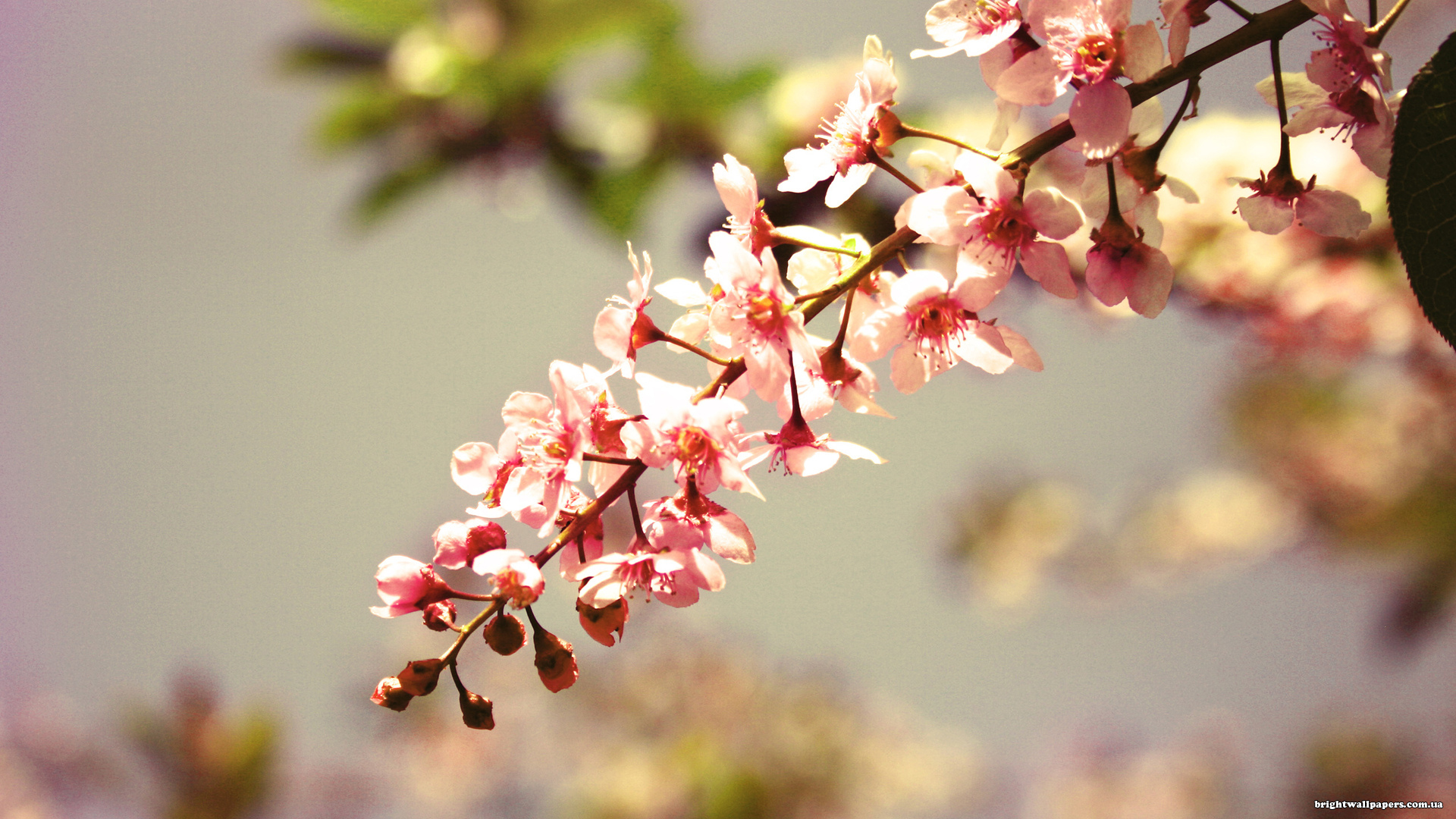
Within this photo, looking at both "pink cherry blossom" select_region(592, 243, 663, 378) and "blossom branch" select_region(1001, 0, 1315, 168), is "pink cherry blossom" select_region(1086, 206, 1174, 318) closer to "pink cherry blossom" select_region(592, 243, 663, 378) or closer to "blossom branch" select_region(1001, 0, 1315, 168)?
"blossom branch" select_region(1001, 0, 1315, 168)

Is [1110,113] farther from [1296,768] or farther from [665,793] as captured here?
[1296,768]

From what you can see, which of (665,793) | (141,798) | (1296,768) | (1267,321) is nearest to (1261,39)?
(1267,321)

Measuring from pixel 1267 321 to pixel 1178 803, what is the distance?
186 centimetres

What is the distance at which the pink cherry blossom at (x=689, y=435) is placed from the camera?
29 cm

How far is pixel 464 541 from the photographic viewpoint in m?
0.32

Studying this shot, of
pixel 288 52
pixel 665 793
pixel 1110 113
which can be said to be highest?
pixel 288 52

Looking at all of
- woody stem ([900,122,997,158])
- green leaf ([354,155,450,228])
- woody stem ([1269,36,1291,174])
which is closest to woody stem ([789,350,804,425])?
woody stem ([900,122,997,158])

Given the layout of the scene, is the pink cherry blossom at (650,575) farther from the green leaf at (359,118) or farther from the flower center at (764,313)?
the green leaf at (359,118)

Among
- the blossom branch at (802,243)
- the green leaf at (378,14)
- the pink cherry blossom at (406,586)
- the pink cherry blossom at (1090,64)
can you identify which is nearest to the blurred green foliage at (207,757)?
the green leaf at (378,14)

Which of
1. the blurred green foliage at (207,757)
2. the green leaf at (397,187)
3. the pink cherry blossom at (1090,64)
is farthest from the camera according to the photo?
the blurred green foliage at (207,757)

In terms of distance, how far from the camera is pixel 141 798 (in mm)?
1662

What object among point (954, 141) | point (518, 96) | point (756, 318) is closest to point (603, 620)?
point (756, 318)

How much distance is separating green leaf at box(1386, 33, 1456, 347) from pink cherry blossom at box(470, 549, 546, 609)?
35 cm

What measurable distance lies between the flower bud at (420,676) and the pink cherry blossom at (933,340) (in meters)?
0.20
